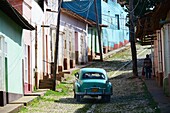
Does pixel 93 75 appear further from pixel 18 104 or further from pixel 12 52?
pixel 18 104

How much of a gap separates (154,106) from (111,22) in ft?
125

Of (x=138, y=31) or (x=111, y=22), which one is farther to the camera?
(x=111, y=22)

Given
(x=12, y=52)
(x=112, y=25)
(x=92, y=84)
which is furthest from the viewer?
(x=112, y=25)

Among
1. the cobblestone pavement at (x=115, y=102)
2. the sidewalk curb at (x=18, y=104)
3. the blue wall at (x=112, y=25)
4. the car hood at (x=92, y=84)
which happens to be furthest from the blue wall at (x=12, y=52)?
the blue wall at (x=112, y=25)

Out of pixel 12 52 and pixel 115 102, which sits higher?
pixel 12 52

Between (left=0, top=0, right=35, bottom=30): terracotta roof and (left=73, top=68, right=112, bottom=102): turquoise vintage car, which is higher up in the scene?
(left=0, top=0, right=35, bottom=30): terracotta roof

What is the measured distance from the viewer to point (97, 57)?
1955 inches

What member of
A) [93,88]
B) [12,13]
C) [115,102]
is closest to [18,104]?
[12,13]

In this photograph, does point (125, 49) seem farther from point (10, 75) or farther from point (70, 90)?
point (10, 75)

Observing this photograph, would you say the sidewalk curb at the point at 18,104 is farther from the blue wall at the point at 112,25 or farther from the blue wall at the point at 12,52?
the blue wall at the point at 112,25

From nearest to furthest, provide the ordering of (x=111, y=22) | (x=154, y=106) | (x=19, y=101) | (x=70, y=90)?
(x=154, y=106) → (x=19, y=101) → (x=70, y=90) → (x=111, y=22)

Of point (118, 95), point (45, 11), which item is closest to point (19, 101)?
point (118, 95)

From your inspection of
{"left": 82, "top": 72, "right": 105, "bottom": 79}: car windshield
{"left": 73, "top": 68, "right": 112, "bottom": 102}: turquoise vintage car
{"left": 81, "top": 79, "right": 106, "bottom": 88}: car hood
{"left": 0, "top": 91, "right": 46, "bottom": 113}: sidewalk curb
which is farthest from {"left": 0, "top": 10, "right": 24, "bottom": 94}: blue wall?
{"left": 82, "top": 72, "right": 105, "bottom": 79}: car windshield

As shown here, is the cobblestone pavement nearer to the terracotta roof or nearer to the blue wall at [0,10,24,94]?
the blue wall at [0,10,24,94]
